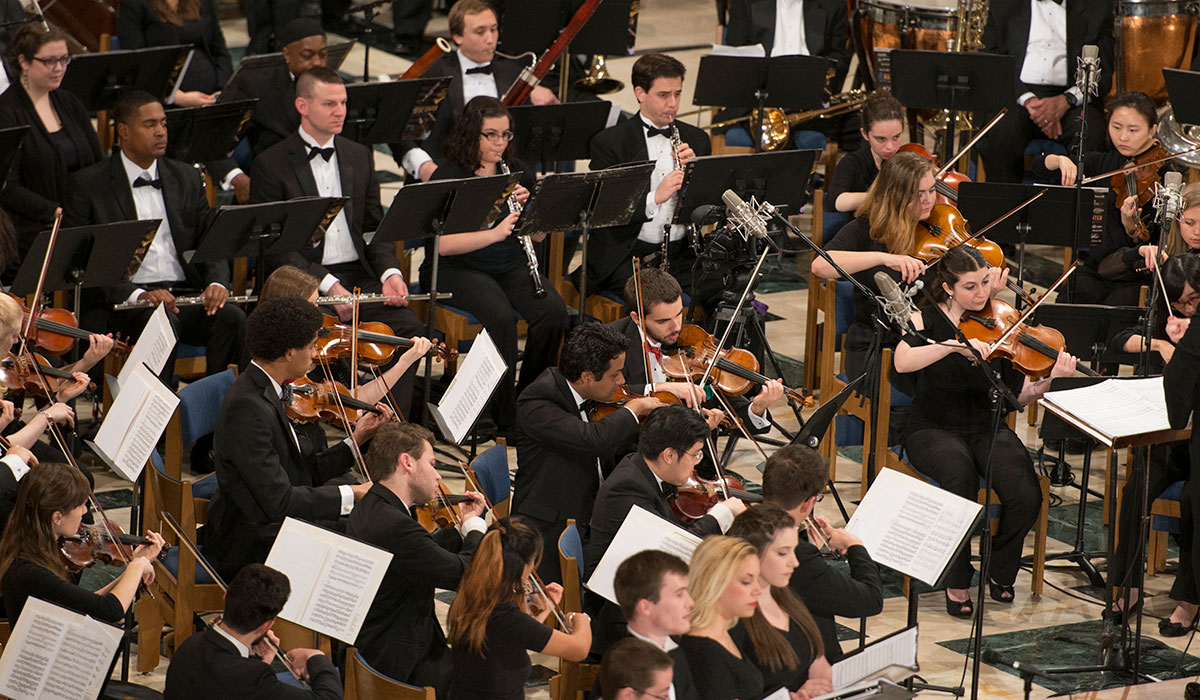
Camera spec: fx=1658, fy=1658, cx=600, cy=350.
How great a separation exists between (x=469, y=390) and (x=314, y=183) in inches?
73.4

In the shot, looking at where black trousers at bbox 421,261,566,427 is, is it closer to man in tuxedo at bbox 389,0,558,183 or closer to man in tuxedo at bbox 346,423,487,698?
man in tuxedo at bbox 389,0,558,183

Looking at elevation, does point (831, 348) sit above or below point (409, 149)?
below

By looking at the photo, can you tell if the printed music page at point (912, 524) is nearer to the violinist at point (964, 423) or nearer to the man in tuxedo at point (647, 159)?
the violinist at point (964, 423)

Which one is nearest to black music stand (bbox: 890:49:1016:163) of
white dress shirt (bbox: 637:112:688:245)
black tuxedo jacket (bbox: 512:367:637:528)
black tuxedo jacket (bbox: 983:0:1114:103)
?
black tuxedo jacket (bbox: 983:0:1114:103)

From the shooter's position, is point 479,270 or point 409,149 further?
point 409,149

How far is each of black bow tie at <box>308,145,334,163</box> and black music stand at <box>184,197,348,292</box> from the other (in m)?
0.68

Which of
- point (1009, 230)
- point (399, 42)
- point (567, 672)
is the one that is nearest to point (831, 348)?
point (1009, 230)

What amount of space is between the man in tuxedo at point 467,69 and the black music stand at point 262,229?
4.74ft

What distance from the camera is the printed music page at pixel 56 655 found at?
4.35m

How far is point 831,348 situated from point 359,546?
3160 millimetres

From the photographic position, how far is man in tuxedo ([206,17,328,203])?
314 inches

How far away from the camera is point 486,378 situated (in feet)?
18.6

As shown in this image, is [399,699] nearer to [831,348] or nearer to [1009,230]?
[831,348]

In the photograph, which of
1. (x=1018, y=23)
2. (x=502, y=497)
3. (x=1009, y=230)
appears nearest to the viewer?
(x=502, y=497)
